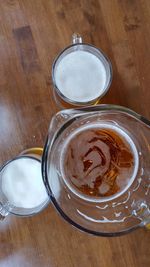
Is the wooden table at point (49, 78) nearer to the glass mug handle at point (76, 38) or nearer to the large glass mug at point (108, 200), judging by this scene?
the glass mug handle at point (76, 38)

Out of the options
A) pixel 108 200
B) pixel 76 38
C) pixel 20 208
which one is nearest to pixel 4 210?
pixel 20 208

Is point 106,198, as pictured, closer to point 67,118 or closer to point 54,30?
point 67,118

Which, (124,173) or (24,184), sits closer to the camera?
(124,173)

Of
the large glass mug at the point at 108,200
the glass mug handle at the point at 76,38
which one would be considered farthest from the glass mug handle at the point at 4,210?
the glass mug handle at the point at 76,38

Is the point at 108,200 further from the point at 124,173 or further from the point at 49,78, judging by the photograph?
the point at 49,78

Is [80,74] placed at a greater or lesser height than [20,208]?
greater
